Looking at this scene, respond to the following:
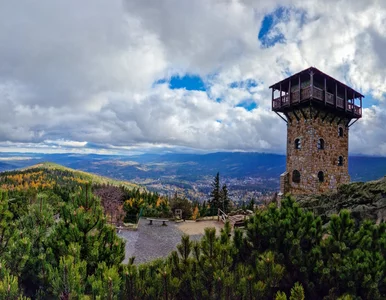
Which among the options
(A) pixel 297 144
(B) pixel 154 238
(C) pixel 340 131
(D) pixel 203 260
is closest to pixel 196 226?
(B) pixel 154 238

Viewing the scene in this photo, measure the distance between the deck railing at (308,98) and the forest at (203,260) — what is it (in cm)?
1230

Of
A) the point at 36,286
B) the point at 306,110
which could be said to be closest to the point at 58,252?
the point at 36,286

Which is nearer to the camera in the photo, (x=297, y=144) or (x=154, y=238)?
(x=154, y=238)

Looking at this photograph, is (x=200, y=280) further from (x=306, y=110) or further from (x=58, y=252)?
(x=306, y=110)

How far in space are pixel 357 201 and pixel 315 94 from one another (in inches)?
303

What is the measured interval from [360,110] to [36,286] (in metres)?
21.0

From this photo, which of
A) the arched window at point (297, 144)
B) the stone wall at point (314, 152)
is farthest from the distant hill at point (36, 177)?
the arched window at point (297, 144)

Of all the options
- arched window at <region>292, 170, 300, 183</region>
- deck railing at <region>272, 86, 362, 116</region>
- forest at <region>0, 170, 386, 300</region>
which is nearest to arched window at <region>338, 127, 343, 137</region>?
deck railing at <region>272, 86, 362, 116</region>

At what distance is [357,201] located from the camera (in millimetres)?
9352

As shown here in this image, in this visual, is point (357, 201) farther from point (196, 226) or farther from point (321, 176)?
point (196, 226)

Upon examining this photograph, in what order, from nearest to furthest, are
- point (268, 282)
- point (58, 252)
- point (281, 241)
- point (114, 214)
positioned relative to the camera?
1. point (268, 282)
2. point (58, 252)
3. point (281, 241)
4. point (114, 214)

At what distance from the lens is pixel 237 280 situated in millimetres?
3379

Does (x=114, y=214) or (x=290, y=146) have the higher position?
(x=290, y=146)

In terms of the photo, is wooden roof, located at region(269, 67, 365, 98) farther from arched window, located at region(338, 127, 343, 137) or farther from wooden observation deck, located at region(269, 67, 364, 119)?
arched window, located at region(338, 127, 343, 137)
